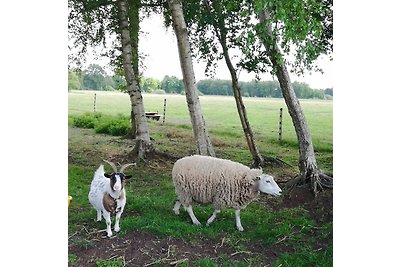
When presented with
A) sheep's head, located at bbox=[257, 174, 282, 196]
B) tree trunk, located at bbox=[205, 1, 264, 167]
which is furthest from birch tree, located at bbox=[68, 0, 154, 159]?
sheep's head, located at bbox=[257, 174, 282, 196]

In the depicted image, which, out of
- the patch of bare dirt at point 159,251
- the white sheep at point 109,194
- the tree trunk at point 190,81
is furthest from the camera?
the tree trunk at point 190,81

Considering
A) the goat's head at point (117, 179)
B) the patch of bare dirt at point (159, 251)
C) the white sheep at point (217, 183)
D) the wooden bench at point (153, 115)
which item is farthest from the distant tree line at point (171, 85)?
the patch of bare dirt at point (159, 251)

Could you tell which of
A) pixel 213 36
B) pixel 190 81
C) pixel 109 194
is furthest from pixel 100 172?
pixel 213 36

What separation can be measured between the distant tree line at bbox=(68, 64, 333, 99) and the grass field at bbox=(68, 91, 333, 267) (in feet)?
0.12

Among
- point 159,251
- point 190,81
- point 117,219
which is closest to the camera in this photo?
point 159,251

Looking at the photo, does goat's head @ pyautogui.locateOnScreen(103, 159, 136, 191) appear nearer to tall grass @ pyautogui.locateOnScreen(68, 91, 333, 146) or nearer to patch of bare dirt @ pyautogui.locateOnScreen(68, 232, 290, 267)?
patch of bare dirt @ pyautogui.locateOnScreen(68, 232, 290, 267)

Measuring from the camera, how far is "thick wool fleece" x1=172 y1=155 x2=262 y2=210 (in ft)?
9.07

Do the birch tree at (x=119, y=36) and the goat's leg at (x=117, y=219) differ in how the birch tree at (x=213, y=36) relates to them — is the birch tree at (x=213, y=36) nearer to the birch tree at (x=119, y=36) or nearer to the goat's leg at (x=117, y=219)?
the birch tree at (x=119, y=36)

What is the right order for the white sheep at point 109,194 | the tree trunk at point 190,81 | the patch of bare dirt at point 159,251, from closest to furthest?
the patch of bare dirt at point 159,251 < the white sheep at point 109,194 < the tree trunk at point 190,81

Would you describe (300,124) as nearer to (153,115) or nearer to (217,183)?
(217,183)

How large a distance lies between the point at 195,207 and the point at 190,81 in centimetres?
65

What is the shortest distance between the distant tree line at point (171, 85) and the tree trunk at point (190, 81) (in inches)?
1.6

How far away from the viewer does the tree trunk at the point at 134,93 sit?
291cm

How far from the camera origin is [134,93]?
9.56ft
